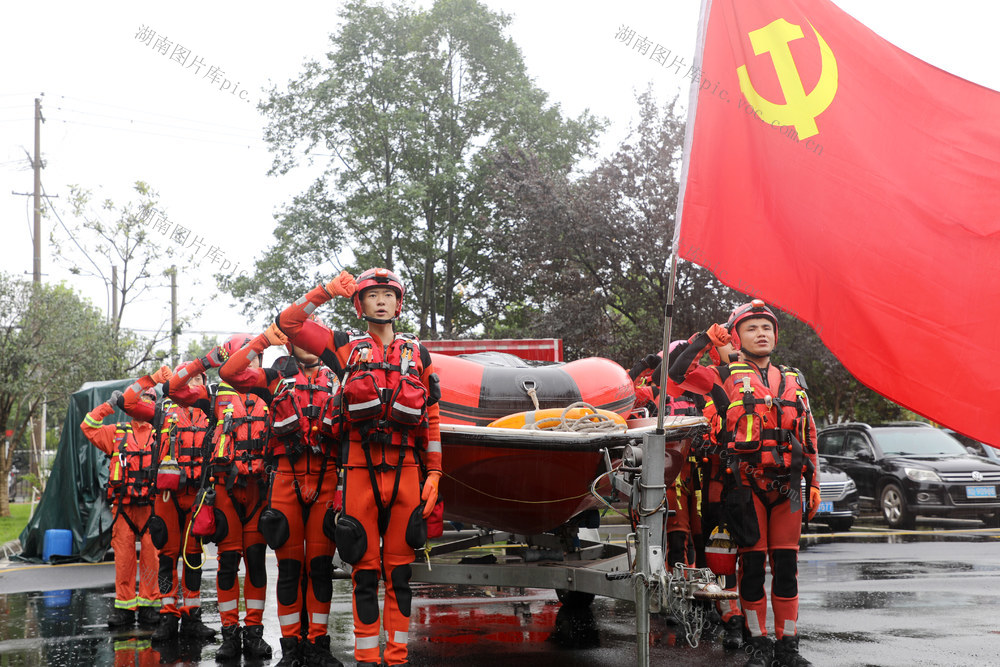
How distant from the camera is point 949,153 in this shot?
4160mm

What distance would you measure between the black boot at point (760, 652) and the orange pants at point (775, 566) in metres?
0.05

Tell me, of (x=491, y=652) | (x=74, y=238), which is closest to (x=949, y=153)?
(x=491, y=652)

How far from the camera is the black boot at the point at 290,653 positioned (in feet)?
17.4

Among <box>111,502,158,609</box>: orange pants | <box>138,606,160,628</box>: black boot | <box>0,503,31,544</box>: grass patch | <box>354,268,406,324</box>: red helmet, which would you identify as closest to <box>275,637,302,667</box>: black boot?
<box>354,268,406,324</box>: red helmet

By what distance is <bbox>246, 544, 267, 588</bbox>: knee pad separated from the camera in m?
5.82

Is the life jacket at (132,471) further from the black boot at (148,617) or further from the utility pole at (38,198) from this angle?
the utility pole at (38,198)

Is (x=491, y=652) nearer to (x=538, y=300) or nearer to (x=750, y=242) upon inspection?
(x=750, y=242)

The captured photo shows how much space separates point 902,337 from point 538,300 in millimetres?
13560

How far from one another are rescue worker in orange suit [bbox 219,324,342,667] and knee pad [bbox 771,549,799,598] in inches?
104

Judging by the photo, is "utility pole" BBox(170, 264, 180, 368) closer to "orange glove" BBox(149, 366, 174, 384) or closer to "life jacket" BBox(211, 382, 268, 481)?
"orange glove" BBox(149, 366, 174, 384)

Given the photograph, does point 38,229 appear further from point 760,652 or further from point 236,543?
point 760,652

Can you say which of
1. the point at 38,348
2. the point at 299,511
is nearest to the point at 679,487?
the point at 299,511

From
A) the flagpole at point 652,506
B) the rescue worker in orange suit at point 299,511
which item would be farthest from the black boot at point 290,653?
the flagpole at point 652,506

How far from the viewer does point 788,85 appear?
4.31m
